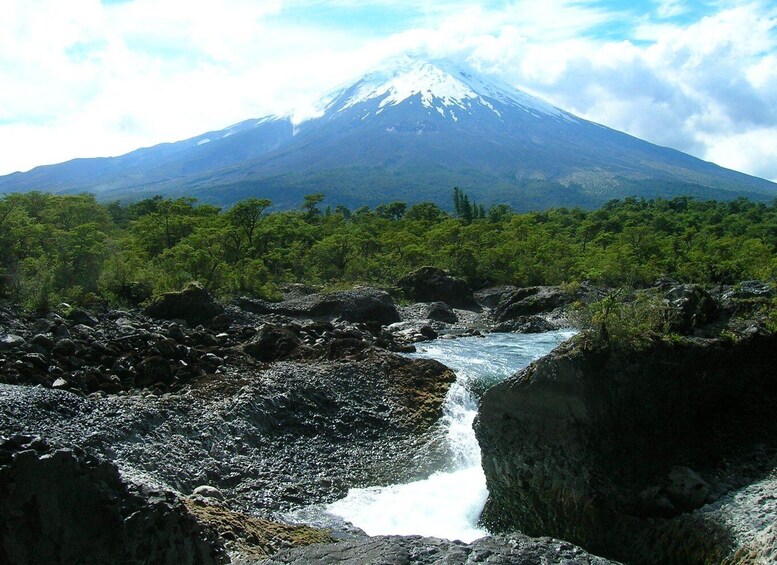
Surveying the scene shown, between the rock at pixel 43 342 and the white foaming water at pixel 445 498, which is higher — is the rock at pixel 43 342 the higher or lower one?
the higher one

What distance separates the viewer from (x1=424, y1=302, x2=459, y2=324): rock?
99.9ft

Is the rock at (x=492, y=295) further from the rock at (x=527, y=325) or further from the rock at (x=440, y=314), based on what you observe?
the rock at (x=527, y=325)

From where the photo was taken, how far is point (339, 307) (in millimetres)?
25781

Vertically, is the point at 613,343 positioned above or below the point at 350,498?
above

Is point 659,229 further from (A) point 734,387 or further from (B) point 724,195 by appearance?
(B) point 724,195

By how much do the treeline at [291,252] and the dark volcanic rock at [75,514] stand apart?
16.9 m

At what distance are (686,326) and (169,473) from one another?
8232mm

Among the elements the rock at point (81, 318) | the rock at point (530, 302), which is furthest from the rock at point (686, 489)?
the rock at point (530, 302)

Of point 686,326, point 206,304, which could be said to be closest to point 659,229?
point 206,304

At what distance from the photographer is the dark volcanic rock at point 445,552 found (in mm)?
5648

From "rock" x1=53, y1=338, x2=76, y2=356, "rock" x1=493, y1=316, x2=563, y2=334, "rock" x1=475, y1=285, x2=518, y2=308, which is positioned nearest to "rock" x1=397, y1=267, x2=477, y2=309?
"rock" x1=475, y1=285, x2=518, y2=308

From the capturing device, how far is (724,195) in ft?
487

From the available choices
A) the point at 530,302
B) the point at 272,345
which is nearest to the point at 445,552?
the point at 272,345

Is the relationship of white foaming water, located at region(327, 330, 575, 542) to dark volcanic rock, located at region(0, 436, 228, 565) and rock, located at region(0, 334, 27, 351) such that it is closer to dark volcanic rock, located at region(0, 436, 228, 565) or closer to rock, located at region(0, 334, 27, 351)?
dark volcanic rock, located at region(0, 436, 228, 565)
